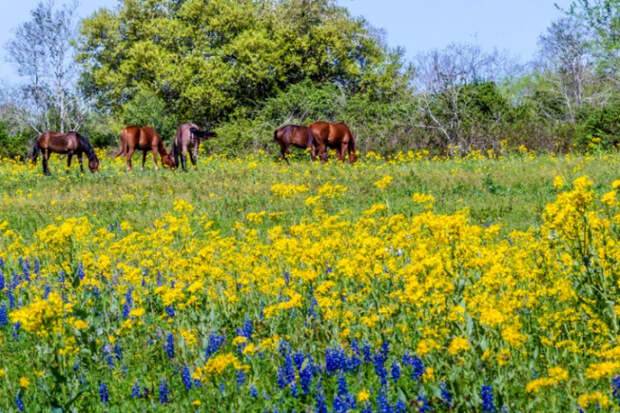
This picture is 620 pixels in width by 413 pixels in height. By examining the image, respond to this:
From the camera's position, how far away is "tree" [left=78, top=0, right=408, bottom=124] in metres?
44.7

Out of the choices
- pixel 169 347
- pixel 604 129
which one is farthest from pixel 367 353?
pixel 604 129

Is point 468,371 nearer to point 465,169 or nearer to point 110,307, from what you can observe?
point 110,307

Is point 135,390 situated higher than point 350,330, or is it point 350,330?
point 350,330

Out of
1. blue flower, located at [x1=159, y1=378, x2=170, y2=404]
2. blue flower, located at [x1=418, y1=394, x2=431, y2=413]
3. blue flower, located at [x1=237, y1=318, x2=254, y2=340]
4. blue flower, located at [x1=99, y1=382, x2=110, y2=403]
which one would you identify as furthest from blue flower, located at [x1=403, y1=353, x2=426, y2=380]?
blue flower, located at [x1=99, y1=382, x2=110, y2=403]

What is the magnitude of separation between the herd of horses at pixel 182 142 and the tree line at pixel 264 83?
20.7 feet

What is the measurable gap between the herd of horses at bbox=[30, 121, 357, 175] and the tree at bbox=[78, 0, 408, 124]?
18.8 m

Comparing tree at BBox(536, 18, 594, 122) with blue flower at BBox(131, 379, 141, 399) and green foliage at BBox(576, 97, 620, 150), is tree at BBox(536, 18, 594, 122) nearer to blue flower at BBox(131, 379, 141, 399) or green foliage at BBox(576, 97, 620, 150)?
green foliage at BBox(576, 97, 620, 150)

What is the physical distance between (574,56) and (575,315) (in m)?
61.5

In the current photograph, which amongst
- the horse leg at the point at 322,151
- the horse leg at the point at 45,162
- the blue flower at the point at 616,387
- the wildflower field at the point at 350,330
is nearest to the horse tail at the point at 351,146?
the horse leg at the point at 322,151

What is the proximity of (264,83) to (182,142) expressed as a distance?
2340 cm

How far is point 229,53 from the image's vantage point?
148 feet

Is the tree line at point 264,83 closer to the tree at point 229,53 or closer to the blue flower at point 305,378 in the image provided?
the tree at point 229,53

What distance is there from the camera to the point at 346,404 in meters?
3.38

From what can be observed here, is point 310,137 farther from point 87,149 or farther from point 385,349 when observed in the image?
point 385,349
